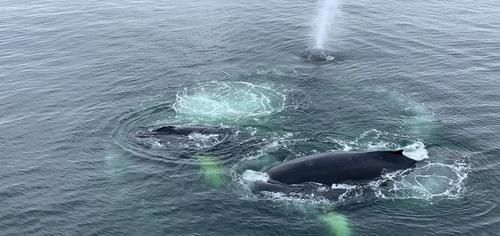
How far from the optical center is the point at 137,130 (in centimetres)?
4869

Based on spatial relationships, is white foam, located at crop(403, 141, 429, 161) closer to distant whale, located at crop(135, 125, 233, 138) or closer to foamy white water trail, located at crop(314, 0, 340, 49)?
distant whale, located at crop(135, 125, 233, 138)

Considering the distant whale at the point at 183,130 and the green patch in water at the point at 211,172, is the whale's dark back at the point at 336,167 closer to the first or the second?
the green patch in water at the point at 211,172

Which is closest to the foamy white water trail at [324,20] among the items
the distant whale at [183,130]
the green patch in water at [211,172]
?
the distant whale at [183,130]

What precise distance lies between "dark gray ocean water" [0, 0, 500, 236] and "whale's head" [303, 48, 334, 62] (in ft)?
3.73

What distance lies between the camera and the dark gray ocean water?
37469mm

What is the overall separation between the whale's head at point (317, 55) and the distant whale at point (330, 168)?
2387 centimetres

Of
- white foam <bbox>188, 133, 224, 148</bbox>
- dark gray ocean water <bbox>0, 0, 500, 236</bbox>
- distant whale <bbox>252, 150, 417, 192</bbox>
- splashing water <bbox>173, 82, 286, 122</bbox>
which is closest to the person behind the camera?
dark gray ocean water <bbox>0, 0, 500, 236</bbox>

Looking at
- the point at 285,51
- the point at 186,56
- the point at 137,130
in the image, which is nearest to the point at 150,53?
the point at 186,56

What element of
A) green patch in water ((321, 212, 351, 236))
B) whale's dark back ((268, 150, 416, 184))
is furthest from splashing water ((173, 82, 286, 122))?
green patch in water ((321, 212, 351, 236))

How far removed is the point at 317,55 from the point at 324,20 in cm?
1656

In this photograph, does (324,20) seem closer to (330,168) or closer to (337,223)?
(330,168)

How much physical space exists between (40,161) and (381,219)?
93.5ft

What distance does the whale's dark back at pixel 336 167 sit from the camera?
128ft

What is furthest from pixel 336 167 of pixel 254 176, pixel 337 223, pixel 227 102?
pixel 227 102
